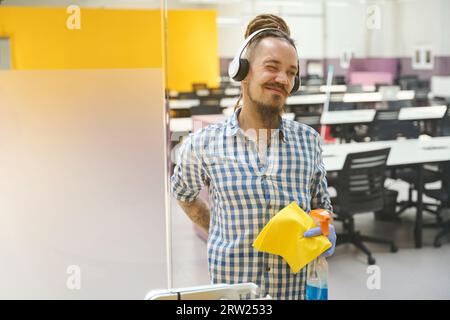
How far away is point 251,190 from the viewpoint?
2.02 m

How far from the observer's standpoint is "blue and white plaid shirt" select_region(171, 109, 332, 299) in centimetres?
203

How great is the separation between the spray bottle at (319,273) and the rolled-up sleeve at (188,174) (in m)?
0.52

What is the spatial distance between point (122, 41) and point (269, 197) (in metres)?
1.57

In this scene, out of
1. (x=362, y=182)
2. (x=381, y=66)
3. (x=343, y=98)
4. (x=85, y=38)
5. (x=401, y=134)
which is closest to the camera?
(x=85, y=38)

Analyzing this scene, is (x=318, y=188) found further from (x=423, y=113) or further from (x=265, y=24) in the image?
(x=423, y=113)

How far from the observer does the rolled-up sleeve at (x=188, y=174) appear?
6.97 feet

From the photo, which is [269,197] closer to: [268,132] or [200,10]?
[268,132]

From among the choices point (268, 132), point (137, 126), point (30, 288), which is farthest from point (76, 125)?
point (268, 132)

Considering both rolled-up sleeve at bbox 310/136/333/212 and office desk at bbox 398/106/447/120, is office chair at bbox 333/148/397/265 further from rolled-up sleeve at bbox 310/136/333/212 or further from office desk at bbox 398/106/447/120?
rolled-up sleeve at bbox 310/136/333/212

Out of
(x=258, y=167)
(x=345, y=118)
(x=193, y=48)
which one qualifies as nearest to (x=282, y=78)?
(x=258, y=167)

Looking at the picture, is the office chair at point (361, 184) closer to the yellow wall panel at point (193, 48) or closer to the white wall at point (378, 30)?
the yellow wall panel at point (193, 48)

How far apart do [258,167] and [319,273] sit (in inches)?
17.2

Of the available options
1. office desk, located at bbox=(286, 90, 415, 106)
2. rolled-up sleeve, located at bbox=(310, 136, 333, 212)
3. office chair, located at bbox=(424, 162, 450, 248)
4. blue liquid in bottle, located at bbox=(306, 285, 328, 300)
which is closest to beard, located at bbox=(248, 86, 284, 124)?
rolled-up sleeve, located at bbox=(310, 136, 333, 212)

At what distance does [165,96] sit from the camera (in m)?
3.24
